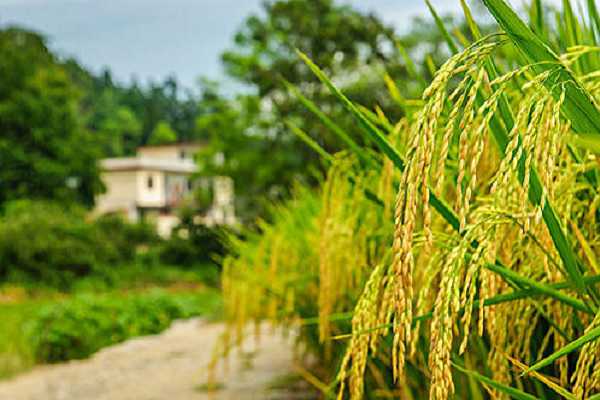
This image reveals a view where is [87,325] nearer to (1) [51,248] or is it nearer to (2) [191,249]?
(1) [51,248]

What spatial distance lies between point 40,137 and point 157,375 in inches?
899

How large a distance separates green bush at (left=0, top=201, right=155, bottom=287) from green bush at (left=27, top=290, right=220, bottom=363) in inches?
279

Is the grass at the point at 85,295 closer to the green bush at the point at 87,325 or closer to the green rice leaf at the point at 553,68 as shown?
the green bush at the point at 87,325

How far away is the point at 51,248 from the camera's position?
16891mm

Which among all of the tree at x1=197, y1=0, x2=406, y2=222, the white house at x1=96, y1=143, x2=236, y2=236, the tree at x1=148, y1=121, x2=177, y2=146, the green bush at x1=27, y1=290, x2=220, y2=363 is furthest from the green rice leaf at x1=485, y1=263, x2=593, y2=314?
the tree at x1=148, y1=121, x2=177, y2=146

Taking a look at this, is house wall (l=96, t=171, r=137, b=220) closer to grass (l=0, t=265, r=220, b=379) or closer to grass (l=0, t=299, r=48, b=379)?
grass (l=0, t=265, r=220, b=379)

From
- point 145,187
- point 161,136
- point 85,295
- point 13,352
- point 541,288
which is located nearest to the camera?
point 541,288

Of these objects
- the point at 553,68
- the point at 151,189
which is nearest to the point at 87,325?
the point at 553,68

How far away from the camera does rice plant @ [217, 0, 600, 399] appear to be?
2.38 ft

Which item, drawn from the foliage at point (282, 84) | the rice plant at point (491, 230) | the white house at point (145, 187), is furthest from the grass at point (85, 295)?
the white house at point (145, 187)

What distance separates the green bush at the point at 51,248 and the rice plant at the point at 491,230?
14.7 meters

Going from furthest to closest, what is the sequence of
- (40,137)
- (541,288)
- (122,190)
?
(122,190) < (40,137) < (541,288)

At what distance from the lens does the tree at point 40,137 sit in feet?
86.2

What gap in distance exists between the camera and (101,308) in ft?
27.1
